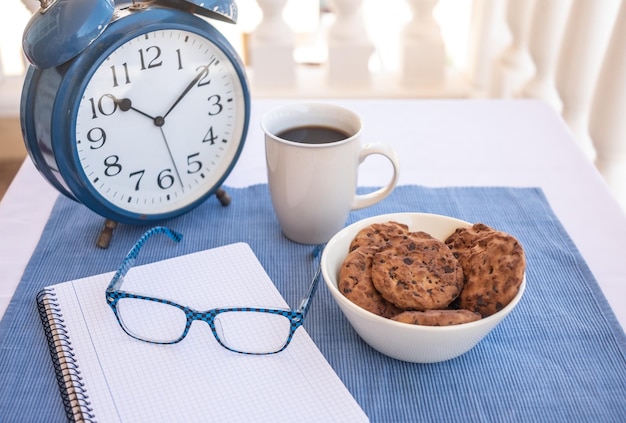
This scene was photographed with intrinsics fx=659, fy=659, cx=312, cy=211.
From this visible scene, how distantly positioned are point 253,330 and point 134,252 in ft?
0.57

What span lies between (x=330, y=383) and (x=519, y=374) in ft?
0.57

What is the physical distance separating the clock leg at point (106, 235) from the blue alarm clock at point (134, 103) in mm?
19

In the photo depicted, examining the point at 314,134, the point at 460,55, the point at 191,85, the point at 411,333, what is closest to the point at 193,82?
the point at 191,85

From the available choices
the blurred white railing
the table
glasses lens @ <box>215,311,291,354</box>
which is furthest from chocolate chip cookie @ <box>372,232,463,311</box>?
the blurred white railing

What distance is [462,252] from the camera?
25.2 inches

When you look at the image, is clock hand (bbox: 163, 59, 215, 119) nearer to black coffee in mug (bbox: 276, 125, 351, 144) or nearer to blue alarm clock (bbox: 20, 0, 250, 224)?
blue alarm clock (bbox: 20, 0, 250, 224)

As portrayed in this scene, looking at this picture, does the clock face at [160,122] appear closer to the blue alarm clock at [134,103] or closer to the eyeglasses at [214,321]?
the blue alarm clock at [134,103]

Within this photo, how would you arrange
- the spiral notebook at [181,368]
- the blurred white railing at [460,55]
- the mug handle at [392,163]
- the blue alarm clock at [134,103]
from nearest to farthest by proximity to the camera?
the spiral notebook at [181,368] → the blue alarm clock at [134,103] → the mug handle at [392,163] → the blurred white railing at [460,55]

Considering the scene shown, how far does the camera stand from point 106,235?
2.55ft

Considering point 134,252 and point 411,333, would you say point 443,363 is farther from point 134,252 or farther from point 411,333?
point 134,252

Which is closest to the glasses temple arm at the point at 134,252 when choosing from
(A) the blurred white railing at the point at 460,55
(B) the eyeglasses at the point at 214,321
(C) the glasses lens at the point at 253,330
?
(B) the eyeglasses at the point at 214,321

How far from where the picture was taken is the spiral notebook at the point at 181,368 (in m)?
0.54

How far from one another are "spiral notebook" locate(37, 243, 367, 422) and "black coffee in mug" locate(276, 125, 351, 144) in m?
0.18

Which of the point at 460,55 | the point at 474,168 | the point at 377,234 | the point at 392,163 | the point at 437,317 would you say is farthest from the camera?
the point at 460,55
